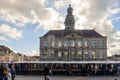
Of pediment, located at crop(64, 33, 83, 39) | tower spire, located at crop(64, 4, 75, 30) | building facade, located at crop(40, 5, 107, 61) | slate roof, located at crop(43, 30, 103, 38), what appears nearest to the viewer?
building facade, located at crop(40, 5, 107, 61)

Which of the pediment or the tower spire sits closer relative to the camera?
the pediment

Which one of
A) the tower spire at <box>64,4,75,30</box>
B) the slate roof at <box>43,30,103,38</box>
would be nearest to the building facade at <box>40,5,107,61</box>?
the slate roof at <box>43,30,103,38</box>

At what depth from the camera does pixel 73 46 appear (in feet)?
315

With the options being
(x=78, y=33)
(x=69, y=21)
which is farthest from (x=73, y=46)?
(x=69, y=21)

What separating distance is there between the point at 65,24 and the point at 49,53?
18.0 m

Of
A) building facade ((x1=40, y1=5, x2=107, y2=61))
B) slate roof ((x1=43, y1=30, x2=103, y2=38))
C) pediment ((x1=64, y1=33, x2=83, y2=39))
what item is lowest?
building facade ((x1=40, y1=5, x2=107, y2=61))

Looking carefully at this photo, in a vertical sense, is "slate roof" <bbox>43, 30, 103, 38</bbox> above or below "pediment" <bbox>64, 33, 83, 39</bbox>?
above

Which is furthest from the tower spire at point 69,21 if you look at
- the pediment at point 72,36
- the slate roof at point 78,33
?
the pediment at point 72,36

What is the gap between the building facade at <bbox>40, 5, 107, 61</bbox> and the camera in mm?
93812

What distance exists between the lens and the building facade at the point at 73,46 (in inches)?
Result: 3693

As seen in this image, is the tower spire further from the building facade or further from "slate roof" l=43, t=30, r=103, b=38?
the building facade

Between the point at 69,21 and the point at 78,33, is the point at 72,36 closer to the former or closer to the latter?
the point at 78,33

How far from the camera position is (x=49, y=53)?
94.4 meters

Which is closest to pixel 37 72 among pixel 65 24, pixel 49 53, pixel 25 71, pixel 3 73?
pixel 25 71
